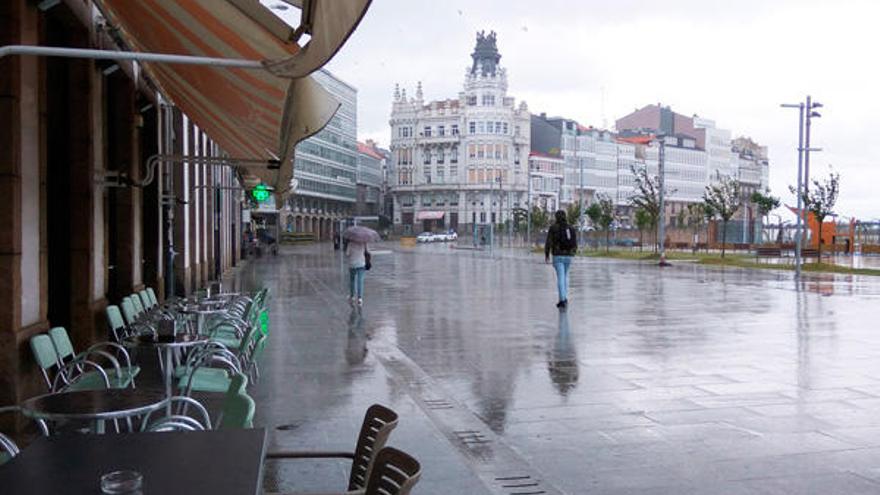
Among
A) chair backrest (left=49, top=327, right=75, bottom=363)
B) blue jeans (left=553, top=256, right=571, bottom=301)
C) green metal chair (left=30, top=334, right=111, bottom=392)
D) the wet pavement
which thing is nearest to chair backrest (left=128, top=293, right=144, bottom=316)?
the wet pavement

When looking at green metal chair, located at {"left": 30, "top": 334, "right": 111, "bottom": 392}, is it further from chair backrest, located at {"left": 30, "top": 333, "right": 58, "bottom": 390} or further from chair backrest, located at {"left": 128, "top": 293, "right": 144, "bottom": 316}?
chair backrest, located at {"left": 128, "top": 293, "right": 144, "bottom": 316}

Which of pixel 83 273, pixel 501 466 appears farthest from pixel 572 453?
pixel 83 273

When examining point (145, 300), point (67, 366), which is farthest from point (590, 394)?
point (145, 300)

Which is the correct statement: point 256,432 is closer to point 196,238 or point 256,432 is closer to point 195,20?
point 195,20

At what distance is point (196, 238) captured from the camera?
68.8ft

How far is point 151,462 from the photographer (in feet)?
10.7

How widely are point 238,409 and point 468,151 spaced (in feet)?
412

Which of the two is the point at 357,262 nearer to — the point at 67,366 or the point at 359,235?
the point at 359,235

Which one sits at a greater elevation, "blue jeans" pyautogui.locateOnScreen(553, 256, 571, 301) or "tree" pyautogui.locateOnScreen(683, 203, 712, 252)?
"tree" pyautogui.locateOnScreen(683, 203, 712, 252)

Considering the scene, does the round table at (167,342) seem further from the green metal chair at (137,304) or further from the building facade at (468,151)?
the building facade at (468,151)

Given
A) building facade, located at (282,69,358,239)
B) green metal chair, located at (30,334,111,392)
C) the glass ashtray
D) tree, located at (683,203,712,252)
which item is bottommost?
green metal chair, located at (30,334,111,392)

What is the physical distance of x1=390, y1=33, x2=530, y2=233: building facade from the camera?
12812cm

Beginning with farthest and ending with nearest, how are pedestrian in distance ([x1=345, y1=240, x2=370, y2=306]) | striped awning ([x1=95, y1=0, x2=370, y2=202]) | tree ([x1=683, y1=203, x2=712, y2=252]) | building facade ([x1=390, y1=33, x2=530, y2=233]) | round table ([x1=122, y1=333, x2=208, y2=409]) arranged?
building facade ([x1=390, y1=33, x2=530, y2=233])
tree ([x1=683, y1=203, x2=712, y2=252])
pedestrian in distance ([x1=345, y1=240, x2=370, y2=306])
round table ([x1=122, y1=333, x2=208, y2=409])
striped awning ([x1=95, y1=0, x2=370, y2=202])

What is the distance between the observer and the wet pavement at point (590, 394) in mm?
5746
